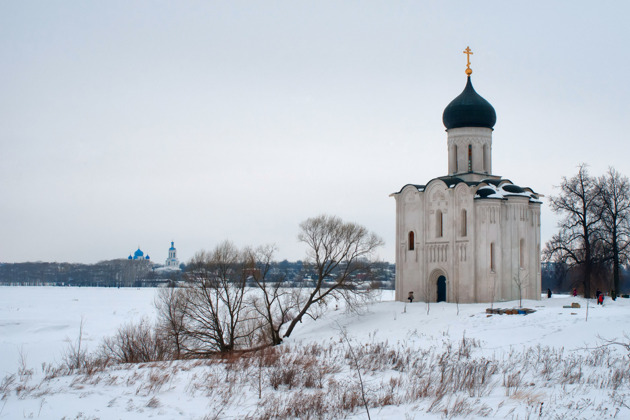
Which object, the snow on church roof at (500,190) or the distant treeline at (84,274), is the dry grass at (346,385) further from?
the distant treeline at (84,274)

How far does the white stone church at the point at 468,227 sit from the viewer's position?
26250 millimetres

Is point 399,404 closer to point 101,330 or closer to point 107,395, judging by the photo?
point 107,395

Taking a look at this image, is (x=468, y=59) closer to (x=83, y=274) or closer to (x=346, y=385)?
(x=346, y=385)

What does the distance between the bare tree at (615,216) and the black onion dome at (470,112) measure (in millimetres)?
6035

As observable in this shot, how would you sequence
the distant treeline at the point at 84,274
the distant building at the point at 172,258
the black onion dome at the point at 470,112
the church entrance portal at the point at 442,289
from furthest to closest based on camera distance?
the distant building at the point at 172,258 < the distant treeline at the point at 84,274 < the black onion dome at the point at 470,112 < the church entrance portal at the point at 442,289

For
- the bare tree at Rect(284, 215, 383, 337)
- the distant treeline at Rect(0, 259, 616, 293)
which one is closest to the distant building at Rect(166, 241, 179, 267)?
the distant treeline at Rect(0, 259, 616, 293)

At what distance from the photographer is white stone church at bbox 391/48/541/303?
26.2 m

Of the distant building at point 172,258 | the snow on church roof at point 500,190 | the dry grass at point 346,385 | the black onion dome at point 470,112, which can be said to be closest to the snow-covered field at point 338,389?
the dry grass at point 346,385

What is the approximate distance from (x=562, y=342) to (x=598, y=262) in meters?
14.5

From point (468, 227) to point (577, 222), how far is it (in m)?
6.06

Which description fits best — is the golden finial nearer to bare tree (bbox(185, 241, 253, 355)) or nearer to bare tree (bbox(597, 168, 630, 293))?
bare tree (bbox(597, 168, 630, 293))

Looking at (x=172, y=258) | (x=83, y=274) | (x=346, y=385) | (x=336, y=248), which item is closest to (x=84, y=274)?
(x=83, y=274)

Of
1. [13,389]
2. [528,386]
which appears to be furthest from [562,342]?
[13,389]

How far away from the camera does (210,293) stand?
24391mm
